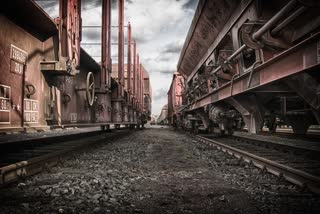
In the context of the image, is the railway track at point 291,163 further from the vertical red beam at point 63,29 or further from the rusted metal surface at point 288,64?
the vertical red beam at point 63,29

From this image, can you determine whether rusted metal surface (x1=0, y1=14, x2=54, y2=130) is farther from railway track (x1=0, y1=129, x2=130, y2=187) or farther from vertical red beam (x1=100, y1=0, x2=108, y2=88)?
vertical red beam (x1=100, y1=0, x2=108, y2=88)

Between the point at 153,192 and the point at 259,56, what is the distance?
2707 mm

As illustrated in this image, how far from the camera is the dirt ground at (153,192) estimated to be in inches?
82.3

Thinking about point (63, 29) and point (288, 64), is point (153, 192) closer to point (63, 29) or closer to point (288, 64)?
point (288, 64)

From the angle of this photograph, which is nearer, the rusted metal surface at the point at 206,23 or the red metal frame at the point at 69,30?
the red metal frame at the point at 69,30

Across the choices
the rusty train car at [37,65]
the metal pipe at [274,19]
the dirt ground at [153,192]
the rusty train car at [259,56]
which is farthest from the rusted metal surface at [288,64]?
the rusty train car at [37,65]

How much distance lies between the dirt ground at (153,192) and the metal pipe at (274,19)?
182cm

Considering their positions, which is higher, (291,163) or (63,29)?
(63,29)

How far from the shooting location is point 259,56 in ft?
13.2

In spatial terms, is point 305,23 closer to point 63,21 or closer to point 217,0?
point 217,0

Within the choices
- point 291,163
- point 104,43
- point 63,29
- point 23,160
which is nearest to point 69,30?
point 63,29

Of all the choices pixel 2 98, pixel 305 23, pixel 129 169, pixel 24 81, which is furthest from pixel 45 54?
pixel 305 23

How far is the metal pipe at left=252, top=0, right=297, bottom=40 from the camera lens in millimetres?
2736

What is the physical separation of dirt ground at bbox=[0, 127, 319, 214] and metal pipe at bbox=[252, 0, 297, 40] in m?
1.82
